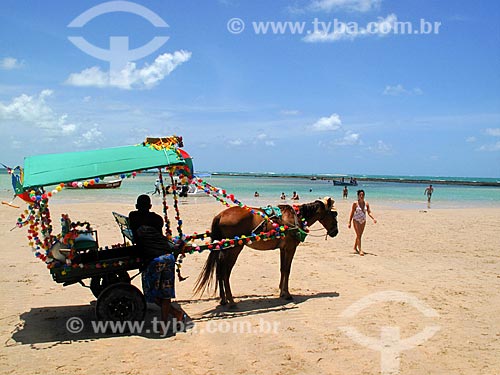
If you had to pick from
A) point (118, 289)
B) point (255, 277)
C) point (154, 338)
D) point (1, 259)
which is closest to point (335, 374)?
point (154, 338)

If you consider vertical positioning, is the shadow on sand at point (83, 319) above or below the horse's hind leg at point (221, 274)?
below

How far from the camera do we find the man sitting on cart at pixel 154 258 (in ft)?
19.4

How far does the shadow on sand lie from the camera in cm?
565

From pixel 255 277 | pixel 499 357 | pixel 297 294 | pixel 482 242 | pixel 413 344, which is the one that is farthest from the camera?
pixel 482 242

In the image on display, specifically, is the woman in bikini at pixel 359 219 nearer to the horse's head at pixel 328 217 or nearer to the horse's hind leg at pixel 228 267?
the horse's head at pixel 328 217

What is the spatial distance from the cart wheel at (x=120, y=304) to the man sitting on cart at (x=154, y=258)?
162mm

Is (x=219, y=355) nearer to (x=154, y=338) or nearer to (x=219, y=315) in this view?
(x=154, y=338)

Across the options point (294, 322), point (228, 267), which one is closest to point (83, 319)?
point (228, 267)

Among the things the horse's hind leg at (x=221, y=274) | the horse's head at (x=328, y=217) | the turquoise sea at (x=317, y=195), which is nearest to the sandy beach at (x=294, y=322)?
the horse's hind leg at (x=221, y=274)

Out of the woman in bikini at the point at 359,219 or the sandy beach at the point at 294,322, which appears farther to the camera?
the woman in bikini at the point at 359,219

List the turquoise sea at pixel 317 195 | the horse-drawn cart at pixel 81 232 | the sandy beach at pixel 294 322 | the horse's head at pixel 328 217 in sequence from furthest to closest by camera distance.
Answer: the turquoise sea at pixel 317 195 → the horse's head at pixel 328 217 → the horse-drawn cart at pixel 81 232 → the sandy beach at pixel 294 322

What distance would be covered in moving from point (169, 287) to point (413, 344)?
130 inches

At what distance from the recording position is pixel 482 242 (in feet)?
45.9

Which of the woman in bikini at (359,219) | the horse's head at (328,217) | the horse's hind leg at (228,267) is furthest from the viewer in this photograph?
the woman in bikini at (359,219)
